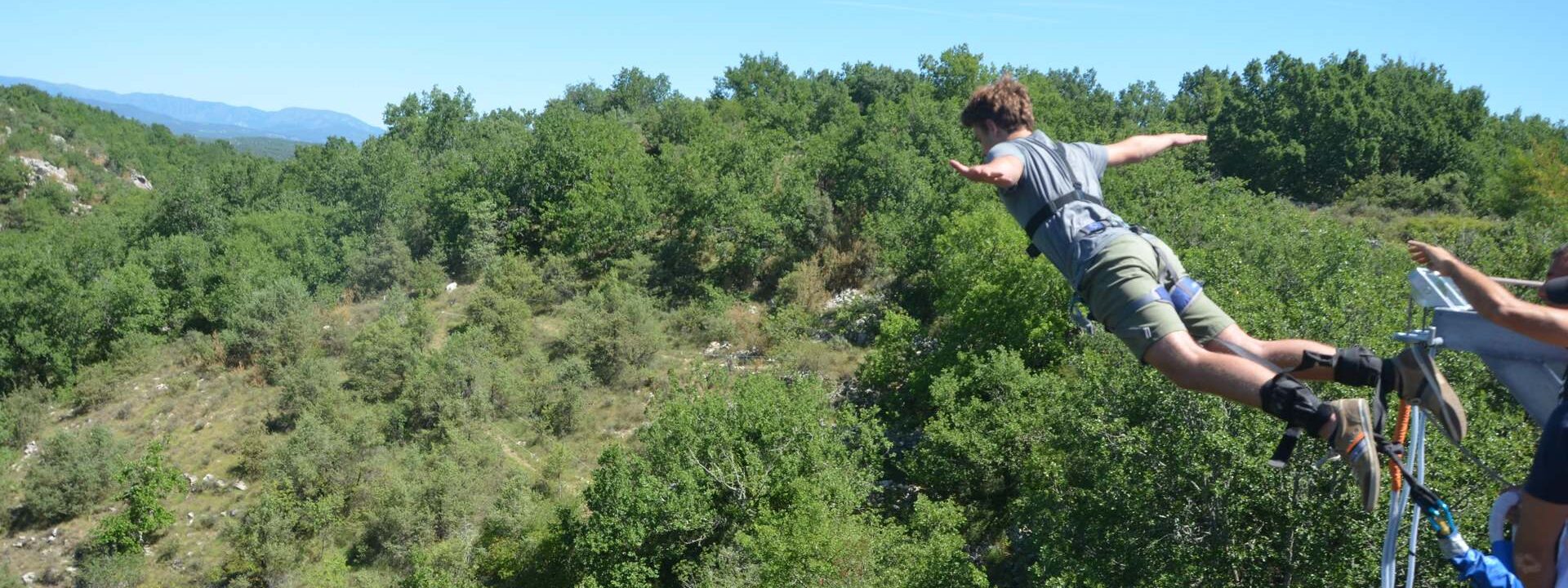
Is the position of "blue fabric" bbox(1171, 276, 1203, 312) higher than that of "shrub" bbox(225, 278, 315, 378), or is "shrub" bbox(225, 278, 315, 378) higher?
"blue fabric" bbox(1171, 276, 1203, 312)

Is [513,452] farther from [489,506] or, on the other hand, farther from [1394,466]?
[1394,466]

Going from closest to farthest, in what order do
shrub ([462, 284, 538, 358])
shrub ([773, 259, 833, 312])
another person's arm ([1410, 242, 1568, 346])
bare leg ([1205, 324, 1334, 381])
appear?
another person's arm ([1410, 242, 1568, 346])
bare leg ([1205, 324, 1334, 381])
shrub ([462, 284, 538, 358])
shrub ([773, 259, 833, 312])

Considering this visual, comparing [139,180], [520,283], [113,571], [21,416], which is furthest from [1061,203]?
[139,180]

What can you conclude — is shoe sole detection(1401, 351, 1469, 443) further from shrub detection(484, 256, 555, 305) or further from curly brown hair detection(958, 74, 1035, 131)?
shrub detection(484, 256, 555, 305)

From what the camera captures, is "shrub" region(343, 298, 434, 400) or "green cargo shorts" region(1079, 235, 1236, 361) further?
"shrub" region(343, 298, 434, 400)

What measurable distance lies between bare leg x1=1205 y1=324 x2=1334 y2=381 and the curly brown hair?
1.37 meters

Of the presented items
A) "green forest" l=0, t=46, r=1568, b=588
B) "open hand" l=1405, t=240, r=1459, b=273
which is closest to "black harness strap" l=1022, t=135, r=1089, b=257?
"open hand" l=1405, t=240, r=1459, b=273

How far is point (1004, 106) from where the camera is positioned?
4684 millimetres

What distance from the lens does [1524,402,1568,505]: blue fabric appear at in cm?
319

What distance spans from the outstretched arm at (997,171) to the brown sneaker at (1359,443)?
5.03 feet

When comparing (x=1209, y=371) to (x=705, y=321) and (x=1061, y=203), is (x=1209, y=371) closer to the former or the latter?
(x=1061, y=203)

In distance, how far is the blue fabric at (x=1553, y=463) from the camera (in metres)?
3.19

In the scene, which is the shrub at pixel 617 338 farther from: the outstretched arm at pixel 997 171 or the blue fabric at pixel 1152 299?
the blue fabric at pixel 1152 299

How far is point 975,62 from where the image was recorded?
155 feet
